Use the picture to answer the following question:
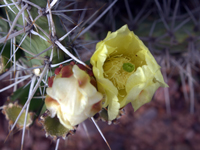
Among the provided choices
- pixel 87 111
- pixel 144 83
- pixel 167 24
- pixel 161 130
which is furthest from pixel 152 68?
→ pixel 161 130

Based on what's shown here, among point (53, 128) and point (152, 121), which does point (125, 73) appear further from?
point (152, 121)

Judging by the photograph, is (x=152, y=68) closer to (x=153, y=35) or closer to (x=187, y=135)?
(x=153, y=35)

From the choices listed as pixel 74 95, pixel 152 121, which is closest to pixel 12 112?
pixel 74 95

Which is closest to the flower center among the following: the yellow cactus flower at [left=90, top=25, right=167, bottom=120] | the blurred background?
the yellow cactus flower at [left=90, top=25, right=167, bottom=120]

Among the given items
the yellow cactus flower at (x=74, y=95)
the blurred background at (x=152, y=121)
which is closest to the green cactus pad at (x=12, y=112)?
the yellow cactus flower at (x=74, y=95)

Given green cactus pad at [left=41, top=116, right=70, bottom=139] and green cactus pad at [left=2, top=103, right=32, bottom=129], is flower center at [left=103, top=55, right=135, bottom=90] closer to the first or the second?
green cactus pad at [left=41, top=116, right=70, bottom=139]
